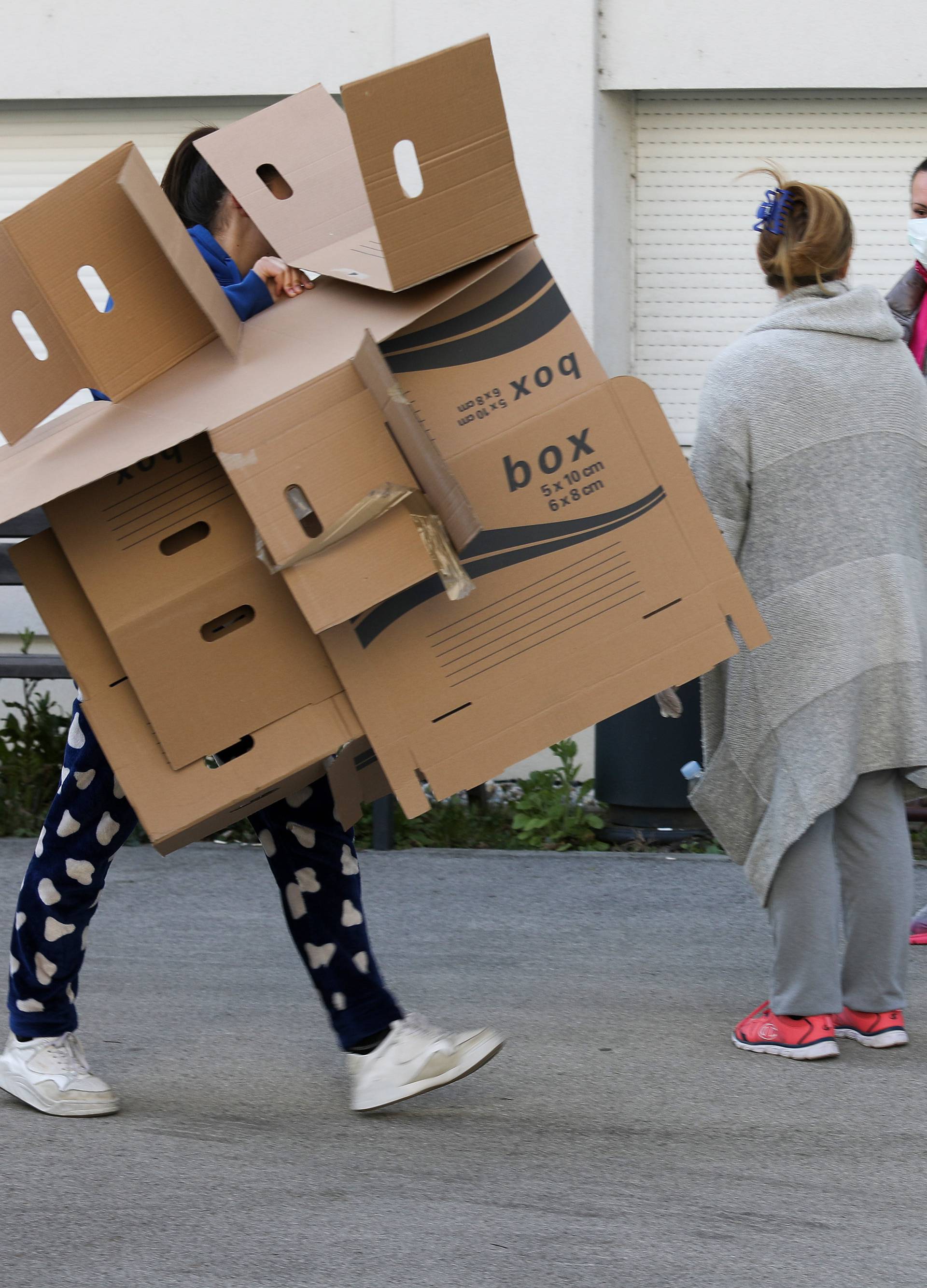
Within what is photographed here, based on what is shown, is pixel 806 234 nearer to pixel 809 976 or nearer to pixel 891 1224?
pixel 809 976

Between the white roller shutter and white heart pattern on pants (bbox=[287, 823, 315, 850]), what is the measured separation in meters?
4.13

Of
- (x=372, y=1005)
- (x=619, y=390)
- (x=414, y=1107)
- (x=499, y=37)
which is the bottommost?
(x=414, y=1107)

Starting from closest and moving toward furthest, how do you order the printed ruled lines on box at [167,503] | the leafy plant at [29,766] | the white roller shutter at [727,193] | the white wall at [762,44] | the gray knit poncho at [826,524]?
the printed ruled lines on box at [167,503] < the gray knit poncho at [826,524] < the leafy plant at [29,766] < the white wall at [762,44] < the white roller shutter at [727,193]

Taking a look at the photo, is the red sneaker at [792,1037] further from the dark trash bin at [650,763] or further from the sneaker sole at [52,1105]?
the dark trash bin at [650,763]

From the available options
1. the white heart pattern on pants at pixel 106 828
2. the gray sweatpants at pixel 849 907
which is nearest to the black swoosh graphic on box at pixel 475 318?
the white heart pattern on pants at pixel 106 828

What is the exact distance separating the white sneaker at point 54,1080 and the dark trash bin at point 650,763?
279 cm

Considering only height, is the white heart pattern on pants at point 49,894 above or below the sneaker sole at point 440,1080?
above

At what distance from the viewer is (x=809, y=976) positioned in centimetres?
358

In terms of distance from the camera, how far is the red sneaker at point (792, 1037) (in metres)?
3.58

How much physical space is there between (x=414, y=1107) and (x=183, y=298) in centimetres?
177

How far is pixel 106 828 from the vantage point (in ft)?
10.4

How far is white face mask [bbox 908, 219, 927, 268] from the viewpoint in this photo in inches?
177

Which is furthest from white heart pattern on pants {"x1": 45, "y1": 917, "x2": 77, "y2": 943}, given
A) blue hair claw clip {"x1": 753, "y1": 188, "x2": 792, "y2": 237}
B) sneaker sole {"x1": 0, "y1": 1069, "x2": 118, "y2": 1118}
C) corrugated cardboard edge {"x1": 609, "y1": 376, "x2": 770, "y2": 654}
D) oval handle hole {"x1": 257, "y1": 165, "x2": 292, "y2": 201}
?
blue hair claw clip {"x1": 753, "y1": 188, "x2": 792, "y2": 237}

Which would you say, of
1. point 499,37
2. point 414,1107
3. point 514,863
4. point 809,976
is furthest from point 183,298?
point 499,37
